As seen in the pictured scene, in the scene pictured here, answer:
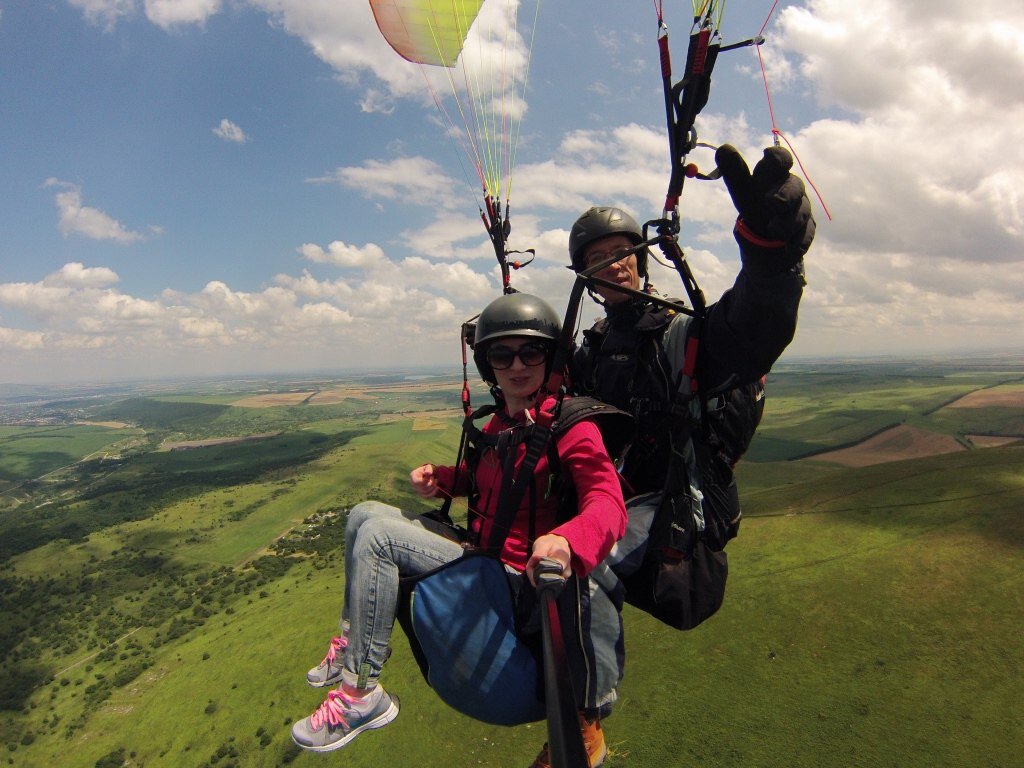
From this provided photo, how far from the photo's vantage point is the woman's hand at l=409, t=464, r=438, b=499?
4.41 meters

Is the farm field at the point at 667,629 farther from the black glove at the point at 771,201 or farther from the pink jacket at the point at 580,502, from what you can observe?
the black glove at the point at 771,201

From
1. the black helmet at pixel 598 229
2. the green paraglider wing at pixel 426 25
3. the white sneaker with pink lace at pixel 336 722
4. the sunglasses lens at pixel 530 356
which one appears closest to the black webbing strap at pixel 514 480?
the sunglasses lens at pixel 530 356

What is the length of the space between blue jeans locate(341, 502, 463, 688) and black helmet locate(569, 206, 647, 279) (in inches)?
113

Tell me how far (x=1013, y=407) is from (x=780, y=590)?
13596cm

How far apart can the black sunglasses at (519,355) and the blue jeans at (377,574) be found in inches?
55.6

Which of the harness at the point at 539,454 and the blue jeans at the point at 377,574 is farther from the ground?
the harness at the point at 539,454

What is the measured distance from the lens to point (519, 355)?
157 inches

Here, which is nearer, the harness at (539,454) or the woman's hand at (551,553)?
the woman's hand at (551,553)

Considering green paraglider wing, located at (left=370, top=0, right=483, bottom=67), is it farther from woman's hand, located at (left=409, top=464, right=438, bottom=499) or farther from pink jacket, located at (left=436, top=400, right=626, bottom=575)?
pink jacket, located at (left=436, top=400, right=626, bottom=575)

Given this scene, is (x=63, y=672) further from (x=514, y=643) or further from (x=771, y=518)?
(x=514, y=643)

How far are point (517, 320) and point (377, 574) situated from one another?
2158 mm

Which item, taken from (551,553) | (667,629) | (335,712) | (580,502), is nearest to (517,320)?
(580,502)

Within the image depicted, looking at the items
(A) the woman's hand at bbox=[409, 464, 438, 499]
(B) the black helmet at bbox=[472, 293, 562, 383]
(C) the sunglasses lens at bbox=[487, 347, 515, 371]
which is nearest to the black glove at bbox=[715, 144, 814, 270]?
(B) the black helmet at bbox=[472, 293, 562, 383]

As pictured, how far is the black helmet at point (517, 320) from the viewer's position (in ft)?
13.2
